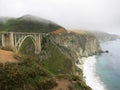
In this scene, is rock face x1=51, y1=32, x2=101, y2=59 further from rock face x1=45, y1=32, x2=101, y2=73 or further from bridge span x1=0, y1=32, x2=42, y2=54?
bridge span x1=0, y1=32, x2=42, y2=54

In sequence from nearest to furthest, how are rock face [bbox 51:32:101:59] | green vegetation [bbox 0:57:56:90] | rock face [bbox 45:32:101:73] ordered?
green vegetation [bbox 0:57:56:90] < rock face [bbox 45:32:101:73] < rock face [bbox 51:32:101:59]

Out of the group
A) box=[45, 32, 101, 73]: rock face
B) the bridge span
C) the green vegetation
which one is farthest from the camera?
box=[45, 32, 101, 73]: rock face

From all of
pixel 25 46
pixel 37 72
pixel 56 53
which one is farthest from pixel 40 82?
pixel 25 46

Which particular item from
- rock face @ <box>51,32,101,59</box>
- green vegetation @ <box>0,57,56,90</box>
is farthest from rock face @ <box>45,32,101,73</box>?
green vegetation @ <box>0,57,56,90</box>

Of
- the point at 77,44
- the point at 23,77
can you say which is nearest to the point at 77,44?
the point at 77,44

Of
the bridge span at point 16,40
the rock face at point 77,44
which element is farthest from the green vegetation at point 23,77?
the rock face at point 77,44

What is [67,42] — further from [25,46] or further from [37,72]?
[37,72]

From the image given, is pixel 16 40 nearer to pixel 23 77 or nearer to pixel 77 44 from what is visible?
pixel 23 77

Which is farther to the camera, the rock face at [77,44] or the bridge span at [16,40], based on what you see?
the rock face at [77,44]

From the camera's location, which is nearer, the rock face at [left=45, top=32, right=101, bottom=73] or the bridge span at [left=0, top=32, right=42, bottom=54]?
the bridge span at [left=0, top=32, right=42, bottom=54]

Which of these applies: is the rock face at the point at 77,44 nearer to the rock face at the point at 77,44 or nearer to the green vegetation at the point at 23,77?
the rock face at the point at 77,44
